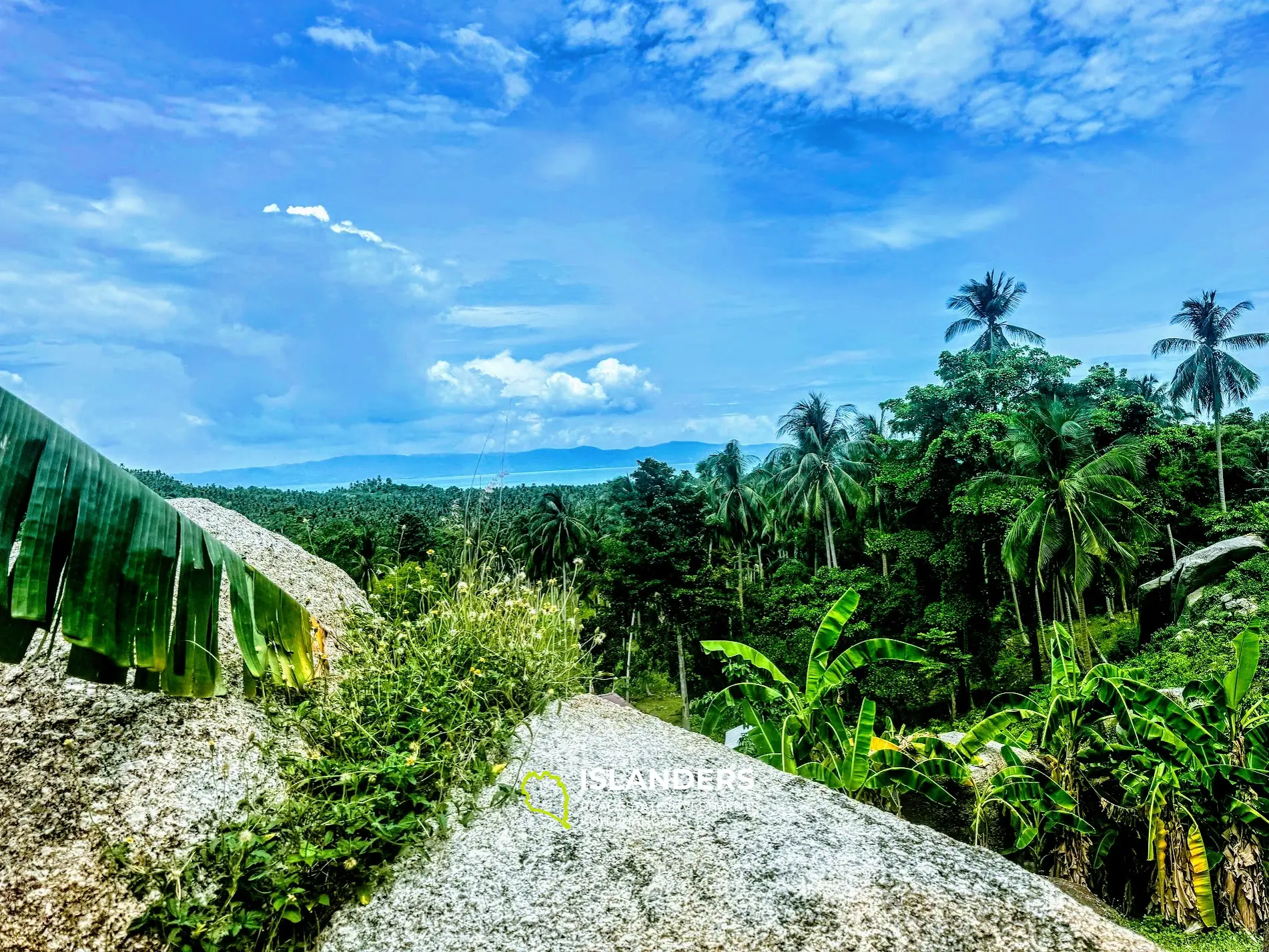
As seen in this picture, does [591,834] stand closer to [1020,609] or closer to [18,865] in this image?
[18,865]

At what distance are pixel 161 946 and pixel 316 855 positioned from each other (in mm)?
562

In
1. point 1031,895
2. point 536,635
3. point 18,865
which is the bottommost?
point 1031,895

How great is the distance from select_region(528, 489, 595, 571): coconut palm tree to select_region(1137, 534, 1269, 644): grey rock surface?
88.3 feet

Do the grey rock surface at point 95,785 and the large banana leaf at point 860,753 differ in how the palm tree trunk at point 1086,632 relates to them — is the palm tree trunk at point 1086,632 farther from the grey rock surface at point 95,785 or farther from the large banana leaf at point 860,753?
the grey rock surface at point 95,785

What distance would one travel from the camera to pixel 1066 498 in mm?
20891

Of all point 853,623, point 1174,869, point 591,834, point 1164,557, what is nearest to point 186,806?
point 591,834

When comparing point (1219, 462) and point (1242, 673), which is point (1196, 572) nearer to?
point (1219, 462)

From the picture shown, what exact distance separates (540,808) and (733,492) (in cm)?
4066

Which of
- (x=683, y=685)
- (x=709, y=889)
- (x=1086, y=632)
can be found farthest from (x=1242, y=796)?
(x=683, y=685)

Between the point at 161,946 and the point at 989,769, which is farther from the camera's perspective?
the point at 989,769

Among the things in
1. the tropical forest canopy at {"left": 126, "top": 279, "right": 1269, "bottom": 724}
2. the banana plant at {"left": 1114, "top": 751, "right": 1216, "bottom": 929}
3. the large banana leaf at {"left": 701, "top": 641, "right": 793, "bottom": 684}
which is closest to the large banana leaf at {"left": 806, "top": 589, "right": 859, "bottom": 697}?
the large banana leaf at {"left": 701, "top": 641, "right": 793, "bottom": 684}

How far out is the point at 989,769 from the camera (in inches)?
237

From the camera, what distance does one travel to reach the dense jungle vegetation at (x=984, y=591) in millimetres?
4039

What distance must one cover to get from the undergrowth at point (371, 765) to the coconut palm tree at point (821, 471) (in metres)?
30.7
